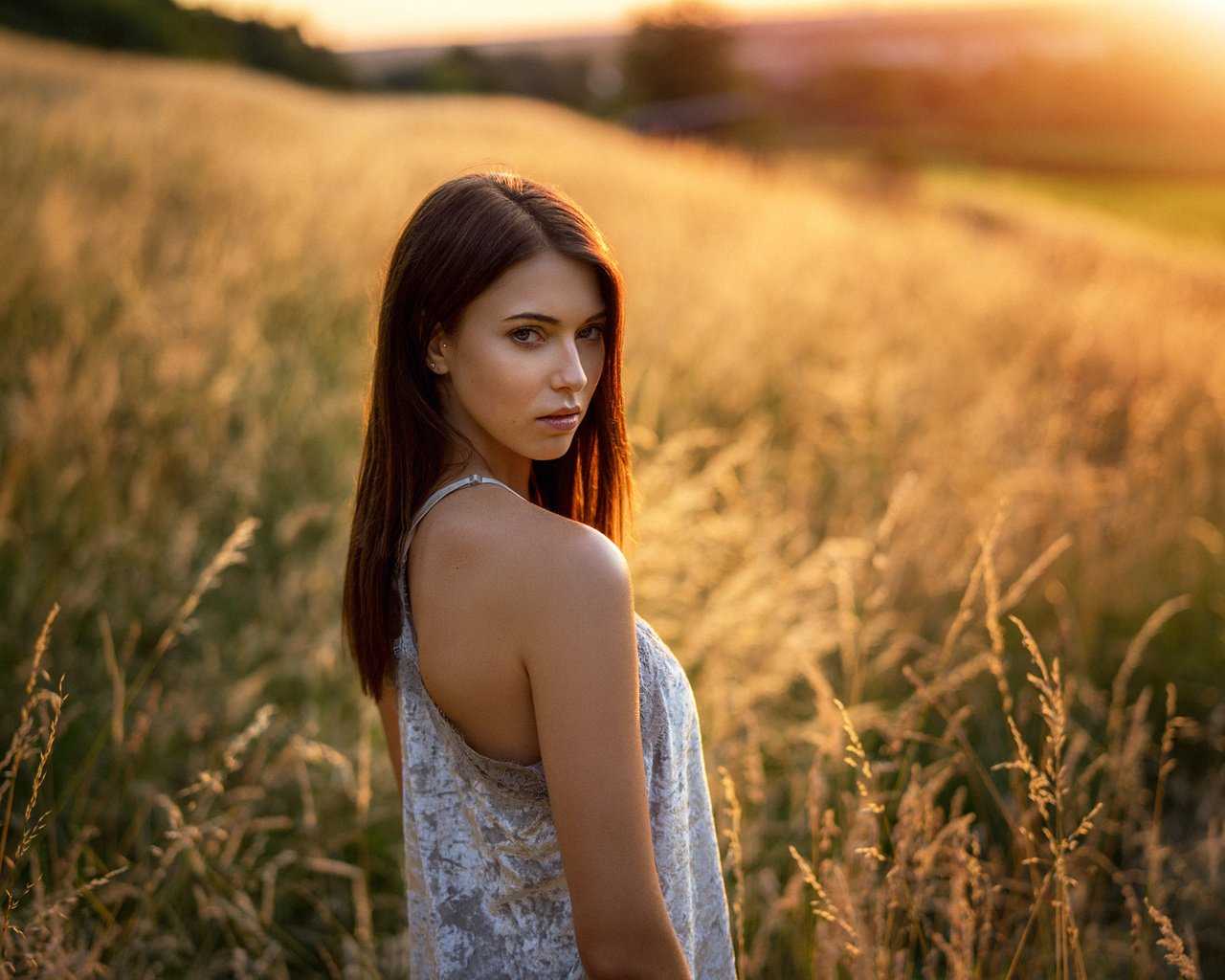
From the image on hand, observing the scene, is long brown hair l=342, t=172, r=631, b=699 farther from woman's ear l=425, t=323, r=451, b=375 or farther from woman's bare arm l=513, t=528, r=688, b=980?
woman's bare arm l=513, t=528, r=688, b=980

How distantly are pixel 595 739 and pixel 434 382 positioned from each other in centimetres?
56

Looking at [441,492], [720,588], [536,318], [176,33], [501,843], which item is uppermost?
[176,33]

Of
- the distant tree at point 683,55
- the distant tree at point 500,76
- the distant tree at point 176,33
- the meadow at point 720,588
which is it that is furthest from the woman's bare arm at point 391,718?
the distant tree at point 500,76

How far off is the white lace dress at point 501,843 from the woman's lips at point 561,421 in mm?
324

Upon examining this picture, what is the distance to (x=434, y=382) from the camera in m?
1.14

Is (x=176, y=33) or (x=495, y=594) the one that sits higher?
(x=176, y=33)

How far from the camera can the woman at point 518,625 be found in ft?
2.90

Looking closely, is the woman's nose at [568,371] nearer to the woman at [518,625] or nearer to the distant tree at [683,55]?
the woman at [518,625]

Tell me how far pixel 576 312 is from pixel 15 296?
12.5 ft

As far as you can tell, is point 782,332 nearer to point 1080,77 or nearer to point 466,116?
point 466,116

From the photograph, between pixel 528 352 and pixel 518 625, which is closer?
pixel 518 625

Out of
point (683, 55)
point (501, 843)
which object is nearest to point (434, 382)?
point (501, 843)

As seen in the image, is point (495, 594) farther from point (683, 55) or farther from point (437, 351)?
point (683, 55)

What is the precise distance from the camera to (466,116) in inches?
731
